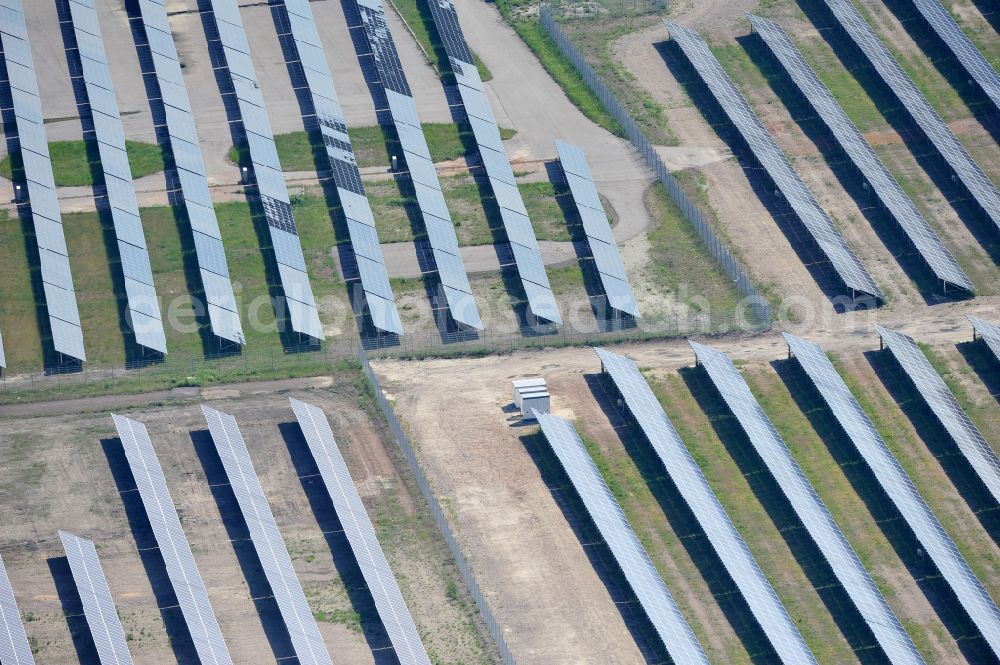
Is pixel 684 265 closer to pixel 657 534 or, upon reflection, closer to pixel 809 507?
pixel 809 507

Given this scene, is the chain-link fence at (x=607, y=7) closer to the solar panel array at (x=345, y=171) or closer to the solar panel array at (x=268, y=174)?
the solar panel array at (x=345, y=171)

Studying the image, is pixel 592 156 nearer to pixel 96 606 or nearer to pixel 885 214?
pixel 885 214

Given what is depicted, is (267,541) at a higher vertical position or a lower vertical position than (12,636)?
lower

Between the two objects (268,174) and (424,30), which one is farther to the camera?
(424,30)

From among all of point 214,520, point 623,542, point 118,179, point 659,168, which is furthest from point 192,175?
point 623,542

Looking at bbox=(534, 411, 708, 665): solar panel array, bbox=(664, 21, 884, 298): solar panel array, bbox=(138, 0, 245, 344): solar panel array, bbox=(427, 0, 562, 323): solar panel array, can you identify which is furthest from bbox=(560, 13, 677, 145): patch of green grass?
bbox=(534, 411, 708, 665): solar panel array

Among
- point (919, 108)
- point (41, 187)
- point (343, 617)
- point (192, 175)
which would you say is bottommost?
point (343, 617)

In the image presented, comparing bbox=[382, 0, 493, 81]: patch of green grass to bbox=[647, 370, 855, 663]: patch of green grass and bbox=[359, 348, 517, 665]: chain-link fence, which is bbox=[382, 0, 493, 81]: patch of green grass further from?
bbox=[647, 370, 855, 663]: patch of green grass
